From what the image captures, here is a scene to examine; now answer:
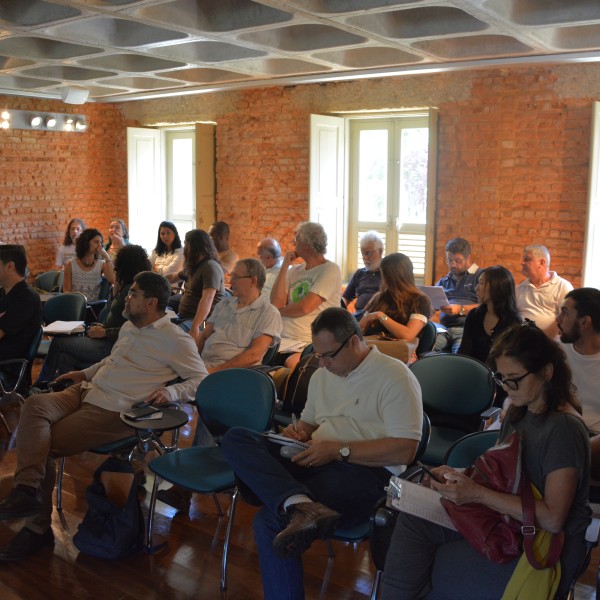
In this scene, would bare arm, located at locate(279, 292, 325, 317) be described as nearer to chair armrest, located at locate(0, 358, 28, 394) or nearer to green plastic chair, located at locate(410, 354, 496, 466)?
green plastic chair, located at locate(410, 354, 496, 466)

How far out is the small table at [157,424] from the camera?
3402mm

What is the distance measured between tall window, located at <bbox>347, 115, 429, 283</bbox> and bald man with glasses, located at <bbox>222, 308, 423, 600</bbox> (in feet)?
17.6

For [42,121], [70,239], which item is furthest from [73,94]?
[70,239]

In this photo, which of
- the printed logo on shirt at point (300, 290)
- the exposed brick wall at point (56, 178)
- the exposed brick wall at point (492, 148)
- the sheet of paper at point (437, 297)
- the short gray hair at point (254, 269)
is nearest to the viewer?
the short gray hair at point (254, 269)

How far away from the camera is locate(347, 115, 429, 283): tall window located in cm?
858

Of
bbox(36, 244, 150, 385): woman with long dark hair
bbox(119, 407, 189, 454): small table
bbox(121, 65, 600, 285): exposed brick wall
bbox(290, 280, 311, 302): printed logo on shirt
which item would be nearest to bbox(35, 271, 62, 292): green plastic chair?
bbox(36, 244, 150, 385): woman with long dark hair

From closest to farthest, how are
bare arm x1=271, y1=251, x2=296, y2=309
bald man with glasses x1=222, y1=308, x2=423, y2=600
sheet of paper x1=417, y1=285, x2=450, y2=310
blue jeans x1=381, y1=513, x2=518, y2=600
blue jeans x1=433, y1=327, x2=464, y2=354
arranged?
1. blue jeans x1=381, y1=513, x2=518, y2=600
2. bald man with glasses x1=222, y1=308, x2=423, y2=600
3. bare arm x1=271, y1=251, x2=296, y2=309
4. blue jeans x1=433, y1=327, x2=464, y2=354
5. sheet of paper x1=417, y1=285, x2=450, y2=310

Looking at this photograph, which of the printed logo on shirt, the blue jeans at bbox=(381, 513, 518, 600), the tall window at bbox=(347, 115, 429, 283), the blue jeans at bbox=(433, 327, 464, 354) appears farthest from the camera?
the tall window at bbox=(347, 115, 429, 283)

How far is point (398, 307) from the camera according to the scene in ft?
16.5

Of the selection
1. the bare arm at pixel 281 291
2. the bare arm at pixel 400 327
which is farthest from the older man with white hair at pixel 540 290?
the bare arm at pixel 281 291

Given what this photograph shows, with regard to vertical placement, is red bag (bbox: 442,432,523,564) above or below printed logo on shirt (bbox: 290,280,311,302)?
below

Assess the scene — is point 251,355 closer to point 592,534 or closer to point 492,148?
point 592,534

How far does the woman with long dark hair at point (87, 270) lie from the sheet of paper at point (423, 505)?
5349mm

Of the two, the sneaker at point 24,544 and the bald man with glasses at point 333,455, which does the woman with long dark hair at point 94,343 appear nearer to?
the sneaker at point 24,544
